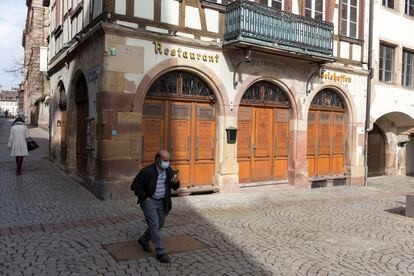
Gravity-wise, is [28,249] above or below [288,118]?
below

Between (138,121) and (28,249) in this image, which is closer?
(28,249)

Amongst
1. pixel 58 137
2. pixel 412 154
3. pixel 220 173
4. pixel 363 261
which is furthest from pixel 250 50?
pixel 412 154

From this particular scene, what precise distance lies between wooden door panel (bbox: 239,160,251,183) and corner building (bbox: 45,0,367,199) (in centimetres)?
3

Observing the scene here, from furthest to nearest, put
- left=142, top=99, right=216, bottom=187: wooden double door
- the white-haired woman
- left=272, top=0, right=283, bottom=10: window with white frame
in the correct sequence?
the white-haired woman, left=272, top=0, right=283, bottom=10: window with white frame, left=142, top=99, right=216, bottom=187: wooden double door

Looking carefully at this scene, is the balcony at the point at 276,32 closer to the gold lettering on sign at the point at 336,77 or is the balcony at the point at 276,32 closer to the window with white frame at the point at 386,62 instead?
the gold lettering on sign at the point at 336,77

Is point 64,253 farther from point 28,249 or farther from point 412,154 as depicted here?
point 412,154

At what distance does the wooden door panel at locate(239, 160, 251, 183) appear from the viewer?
10930 millimetres

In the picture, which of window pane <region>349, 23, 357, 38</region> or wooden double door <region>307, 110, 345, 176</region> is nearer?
wooden double door <region>307, 110, 345, 176</region>

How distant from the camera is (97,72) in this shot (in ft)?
29.8

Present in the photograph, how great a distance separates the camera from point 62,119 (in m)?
13.8

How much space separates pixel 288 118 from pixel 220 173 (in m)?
2.93

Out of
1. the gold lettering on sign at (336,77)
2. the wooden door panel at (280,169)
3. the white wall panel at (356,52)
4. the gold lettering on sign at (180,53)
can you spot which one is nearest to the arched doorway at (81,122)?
the gold lettering on sign at (180,53)

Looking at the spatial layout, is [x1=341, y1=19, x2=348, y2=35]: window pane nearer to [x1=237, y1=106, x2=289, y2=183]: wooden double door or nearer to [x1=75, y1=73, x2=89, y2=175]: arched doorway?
[x1=237, y1=106, x2=289, y2=183]: wooden double door

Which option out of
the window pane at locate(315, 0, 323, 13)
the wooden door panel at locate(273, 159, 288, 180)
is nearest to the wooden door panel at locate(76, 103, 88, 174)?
the wooden door panel at locate(273, 159, 288, 180)
